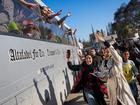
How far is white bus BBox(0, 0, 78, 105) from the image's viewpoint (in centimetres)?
521

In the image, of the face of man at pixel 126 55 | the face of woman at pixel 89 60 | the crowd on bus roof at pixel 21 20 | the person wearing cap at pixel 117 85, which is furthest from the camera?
the face of man at pixel 126 55

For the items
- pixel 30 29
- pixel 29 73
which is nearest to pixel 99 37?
pixel 30 29

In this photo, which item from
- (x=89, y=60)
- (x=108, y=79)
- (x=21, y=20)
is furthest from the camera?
(x=89, y=60)

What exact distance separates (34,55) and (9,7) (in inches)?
46.4

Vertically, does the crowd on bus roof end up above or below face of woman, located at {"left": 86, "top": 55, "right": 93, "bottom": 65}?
above

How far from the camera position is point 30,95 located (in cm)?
620

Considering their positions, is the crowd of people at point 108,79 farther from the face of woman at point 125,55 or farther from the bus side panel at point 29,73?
the bus side panel at point 29,73

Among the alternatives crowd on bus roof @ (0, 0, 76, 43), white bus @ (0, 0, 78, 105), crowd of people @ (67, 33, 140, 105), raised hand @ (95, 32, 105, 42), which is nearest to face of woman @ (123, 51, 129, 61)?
crowd of people @ (67, 33, 140, 105)

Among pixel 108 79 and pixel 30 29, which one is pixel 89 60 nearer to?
pixel 108 79

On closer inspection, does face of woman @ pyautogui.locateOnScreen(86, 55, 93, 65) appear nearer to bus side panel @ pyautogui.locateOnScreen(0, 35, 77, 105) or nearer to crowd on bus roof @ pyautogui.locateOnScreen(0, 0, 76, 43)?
bus side panel @ pyautogui.locateOnScreen(0, 35, 77, 105)

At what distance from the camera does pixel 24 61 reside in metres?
6.16

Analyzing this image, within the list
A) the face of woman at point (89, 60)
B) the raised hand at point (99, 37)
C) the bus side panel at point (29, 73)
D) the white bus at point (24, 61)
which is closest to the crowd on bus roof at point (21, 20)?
the white bus at point (24, 61)

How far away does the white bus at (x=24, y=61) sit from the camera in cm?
521

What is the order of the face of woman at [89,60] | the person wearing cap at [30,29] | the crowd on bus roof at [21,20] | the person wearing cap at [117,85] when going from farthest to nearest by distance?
the face of woman at [89,60], the person wearing cap at [117,85], the person wearing cap at [30,29], the crowd on bus roof at [21,20]
